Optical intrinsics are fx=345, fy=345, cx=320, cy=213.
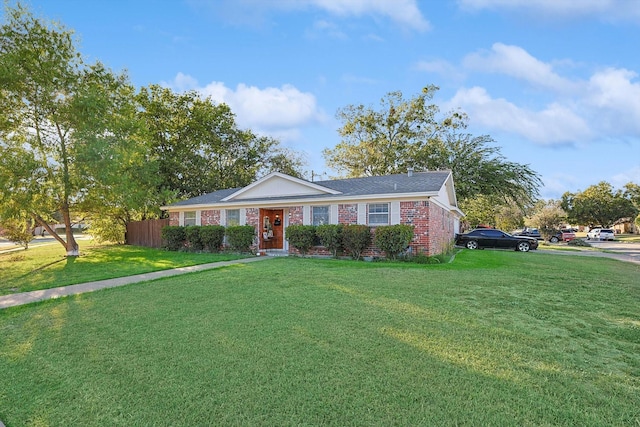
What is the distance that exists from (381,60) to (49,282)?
47.7 feet

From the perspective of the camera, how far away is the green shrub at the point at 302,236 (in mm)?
13969

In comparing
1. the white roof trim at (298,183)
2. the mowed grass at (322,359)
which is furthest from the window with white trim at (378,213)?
the mowed grass at (322,359)

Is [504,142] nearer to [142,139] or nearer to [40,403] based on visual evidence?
[142,139]

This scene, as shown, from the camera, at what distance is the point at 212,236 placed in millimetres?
15992

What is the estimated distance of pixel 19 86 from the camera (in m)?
13.5

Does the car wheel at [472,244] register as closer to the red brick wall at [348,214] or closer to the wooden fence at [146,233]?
the red brick wall at [348,214]

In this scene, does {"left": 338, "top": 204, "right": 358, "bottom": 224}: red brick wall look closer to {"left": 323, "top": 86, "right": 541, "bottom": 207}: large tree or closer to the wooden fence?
the wooden fence

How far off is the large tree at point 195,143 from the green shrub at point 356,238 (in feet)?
50.7

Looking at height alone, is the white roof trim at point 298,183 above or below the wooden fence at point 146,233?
above

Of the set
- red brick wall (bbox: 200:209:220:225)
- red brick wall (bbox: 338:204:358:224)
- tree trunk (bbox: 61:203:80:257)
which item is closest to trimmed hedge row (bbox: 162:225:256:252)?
red brick wall (bbox: 200:209:220:225)

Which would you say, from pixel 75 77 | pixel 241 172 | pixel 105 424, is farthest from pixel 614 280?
pixel 241 172

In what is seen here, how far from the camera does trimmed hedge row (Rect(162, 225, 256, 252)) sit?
50.4 feet

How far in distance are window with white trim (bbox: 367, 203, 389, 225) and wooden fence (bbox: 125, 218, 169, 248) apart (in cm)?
Result: 1213

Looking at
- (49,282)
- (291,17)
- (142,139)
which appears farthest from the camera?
(142,139)
